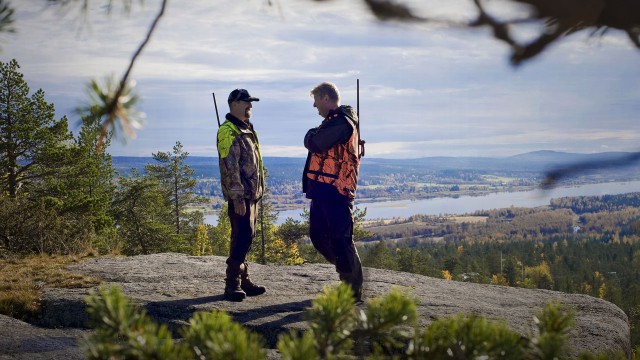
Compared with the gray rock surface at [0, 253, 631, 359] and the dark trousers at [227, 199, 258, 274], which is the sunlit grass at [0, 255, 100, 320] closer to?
A: the gray rock surface at [0, 253, 631, 359]

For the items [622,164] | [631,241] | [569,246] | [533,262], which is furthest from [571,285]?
[622,164]

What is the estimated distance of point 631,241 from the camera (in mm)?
107312

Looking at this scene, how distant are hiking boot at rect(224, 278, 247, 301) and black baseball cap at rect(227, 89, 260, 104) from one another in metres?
1.91

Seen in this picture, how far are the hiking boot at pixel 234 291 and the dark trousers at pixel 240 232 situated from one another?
139 mm

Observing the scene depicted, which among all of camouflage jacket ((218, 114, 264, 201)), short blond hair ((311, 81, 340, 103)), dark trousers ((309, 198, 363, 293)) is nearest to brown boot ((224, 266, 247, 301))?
camouflage jacket ((218, 114, 264, 201))

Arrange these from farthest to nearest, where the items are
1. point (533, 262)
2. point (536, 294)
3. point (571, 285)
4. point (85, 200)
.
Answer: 1. point (533, 262)
2. point (571, 285)
3. point (85, 200)
4. point (536, 294)

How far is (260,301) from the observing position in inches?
245

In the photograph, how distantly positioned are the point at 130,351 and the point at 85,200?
69.4 feet

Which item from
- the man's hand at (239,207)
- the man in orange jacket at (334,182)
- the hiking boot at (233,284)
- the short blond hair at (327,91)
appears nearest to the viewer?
the man in orange jacket at (334,182)

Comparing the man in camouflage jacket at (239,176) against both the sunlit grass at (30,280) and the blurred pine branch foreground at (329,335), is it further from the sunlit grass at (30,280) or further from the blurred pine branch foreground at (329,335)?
the blurred pine branch foreground at (329,335)

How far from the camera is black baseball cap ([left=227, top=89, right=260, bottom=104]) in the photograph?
603 centimetres

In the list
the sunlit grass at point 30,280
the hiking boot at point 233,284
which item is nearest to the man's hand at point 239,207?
the hiking boot at point 233,284

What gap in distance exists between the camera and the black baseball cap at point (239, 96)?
237 inches

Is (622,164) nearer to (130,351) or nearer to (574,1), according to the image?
(574,1)
